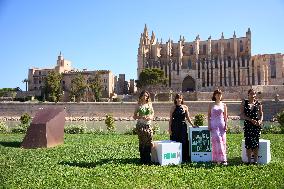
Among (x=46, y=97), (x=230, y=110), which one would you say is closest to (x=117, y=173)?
(x=230, y=110)

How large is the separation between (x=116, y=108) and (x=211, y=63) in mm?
33865

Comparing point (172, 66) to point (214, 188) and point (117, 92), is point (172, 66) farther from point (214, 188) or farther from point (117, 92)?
point (214, 188)

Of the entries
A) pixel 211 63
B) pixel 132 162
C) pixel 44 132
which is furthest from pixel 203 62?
pixel 132 162

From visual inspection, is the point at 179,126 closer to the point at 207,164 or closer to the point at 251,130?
the point at 207,164

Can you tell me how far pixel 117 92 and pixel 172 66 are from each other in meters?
13.4

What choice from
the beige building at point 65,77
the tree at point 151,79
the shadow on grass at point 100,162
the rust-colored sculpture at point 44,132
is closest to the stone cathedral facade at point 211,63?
the tree at point 151,79

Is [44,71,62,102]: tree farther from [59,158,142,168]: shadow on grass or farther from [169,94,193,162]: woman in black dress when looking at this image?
[169,94,193,162]: woman in black dress

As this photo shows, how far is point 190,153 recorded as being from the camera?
9.30 meters

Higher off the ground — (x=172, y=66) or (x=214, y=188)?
(x=172, y=66)

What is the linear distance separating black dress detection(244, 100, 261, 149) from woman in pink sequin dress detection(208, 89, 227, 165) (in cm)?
47

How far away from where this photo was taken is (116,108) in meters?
52.9

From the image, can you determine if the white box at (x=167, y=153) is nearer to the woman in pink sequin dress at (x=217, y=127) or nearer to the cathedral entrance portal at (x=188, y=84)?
the woman in pink sequin dress at (x=217, y=127)

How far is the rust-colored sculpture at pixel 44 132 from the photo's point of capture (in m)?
12.8

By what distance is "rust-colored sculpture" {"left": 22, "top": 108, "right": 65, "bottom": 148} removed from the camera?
Answer: 12781mm
